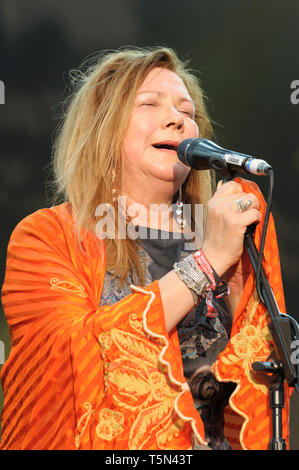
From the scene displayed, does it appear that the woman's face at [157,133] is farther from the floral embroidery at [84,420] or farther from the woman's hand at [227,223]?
the floral embroidery at [84,420]

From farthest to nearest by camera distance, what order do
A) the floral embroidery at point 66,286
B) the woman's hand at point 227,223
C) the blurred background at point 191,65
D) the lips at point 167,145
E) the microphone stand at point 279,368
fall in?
the blurred background at point 191,65 → the lips at point 167,145 → the floral embroidery at point 66,286 → the woman's hand at point 227,223 → the microphone stand at point 279,368

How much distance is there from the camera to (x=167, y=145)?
1601 millimetres

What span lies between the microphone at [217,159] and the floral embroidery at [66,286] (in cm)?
37

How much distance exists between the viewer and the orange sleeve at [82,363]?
3.98ft

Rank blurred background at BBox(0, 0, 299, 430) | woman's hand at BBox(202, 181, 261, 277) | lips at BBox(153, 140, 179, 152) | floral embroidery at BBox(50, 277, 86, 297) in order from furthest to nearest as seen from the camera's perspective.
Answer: blurred background at BBox(0, 0, 299, 430), lips at BBox(153, 140, 179, 152), floral embroidery at BBox(50, 277, 86, 297), woman's hand at BBox(202, 181, 261, 277)

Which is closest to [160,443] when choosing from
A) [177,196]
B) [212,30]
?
[177,196]

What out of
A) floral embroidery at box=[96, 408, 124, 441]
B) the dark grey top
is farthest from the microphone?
floral embroidery at box=[96, 408, 124, 441]

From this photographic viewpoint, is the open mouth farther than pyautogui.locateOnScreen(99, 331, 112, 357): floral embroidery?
Yes

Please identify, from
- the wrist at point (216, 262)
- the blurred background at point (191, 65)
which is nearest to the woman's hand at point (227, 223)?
the wrist at point (216, 262)

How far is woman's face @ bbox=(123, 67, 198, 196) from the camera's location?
1.58 m

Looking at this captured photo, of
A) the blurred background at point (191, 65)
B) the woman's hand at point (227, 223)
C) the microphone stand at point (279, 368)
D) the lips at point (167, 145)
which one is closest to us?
the microphone stand at point (279, 368)

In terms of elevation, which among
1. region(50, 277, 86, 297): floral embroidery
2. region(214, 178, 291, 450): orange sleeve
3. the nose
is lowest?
region(214, 178, 291, 450): orange sleeve

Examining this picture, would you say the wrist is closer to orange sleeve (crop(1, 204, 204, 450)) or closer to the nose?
orange sleeve (crop(1, 204, 204, 450))

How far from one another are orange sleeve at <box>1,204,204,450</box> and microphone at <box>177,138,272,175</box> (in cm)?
28
